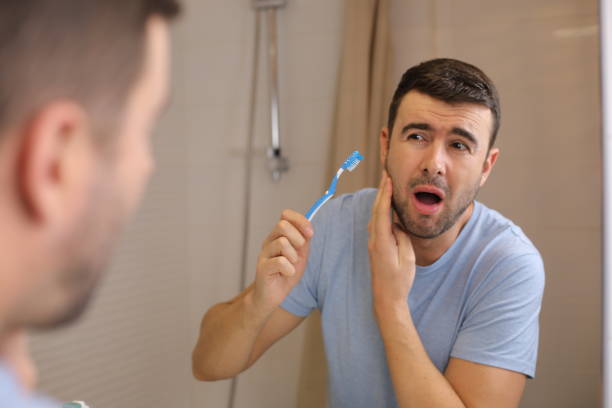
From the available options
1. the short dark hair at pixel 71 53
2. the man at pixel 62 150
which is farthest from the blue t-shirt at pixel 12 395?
the short dark hair at pixel 71 53

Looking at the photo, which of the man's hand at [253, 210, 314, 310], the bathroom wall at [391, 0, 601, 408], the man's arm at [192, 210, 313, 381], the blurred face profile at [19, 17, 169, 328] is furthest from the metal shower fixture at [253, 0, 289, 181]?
the blurred face profile at [19, 17, 169, 328]

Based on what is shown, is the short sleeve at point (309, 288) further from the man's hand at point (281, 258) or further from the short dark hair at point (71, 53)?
the short dark hair at point (71, 53)

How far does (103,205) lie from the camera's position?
0.26 meters

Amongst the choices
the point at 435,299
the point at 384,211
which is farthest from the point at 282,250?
the point at 435,299

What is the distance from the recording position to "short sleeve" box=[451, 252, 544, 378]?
3.02ft

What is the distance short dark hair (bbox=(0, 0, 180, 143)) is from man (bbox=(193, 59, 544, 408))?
24.5 inches

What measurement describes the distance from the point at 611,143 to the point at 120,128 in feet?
3.53

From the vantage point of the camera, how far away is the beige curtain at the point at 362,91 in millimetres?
1562

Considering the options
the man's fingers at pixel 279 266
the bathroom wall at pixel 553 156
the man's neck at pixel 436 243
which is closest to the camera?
the man's fingers at pixel 279 266

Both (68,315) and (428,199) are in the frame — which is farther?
(428,199)

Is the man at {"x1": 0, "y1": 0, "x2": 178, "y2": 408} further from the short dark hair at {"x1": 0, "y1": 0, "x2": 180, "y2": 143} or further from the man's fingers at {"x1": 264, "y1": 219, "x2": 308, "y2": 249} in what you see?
the man's fingers at {"x1": 264, "y1": 219, "x2": 308, "y2": 249}

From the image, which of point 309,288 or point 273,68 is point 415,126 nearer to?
point 309,288

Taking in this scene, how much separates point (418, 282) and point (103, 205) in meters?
0.90

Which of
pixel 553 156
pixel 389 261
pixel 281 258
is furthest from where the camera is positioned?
pixel 553 156
